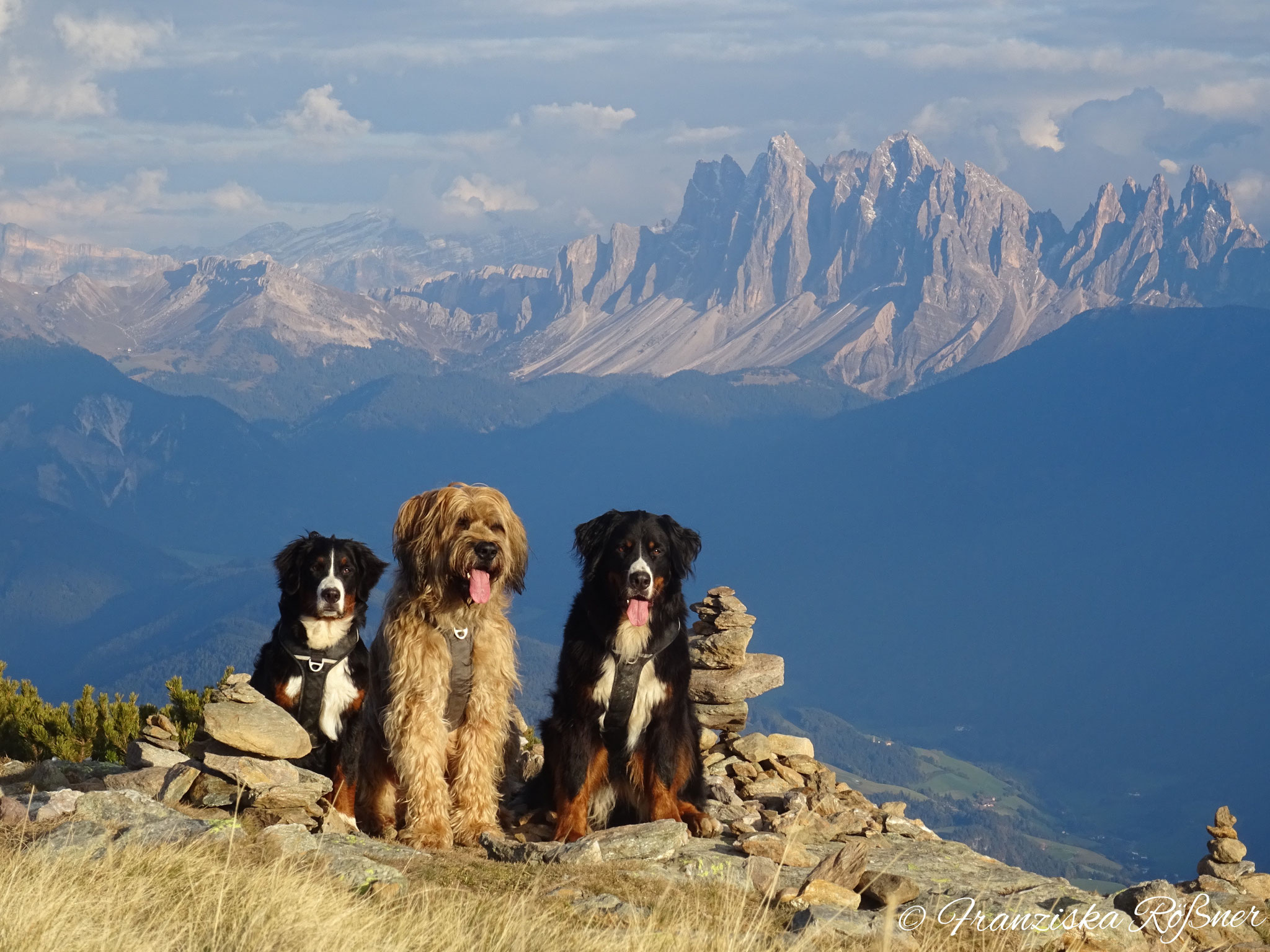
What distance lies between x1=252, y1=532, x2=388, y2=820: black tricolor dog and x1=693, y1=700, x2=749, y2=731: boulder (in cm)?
419

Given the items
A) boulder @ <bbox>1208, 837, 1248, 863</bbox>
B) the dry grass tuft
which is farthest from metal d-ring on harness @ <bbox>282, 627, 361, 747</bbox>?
boulder @ <bbox>1208, 837, 1248, 863</bbox>

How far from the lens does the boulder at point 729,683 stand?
12031 millimetres

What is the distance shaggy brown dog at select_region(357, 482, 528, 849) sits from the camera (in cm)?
809

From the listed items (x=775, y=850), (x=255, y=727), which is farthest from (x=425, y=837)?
(x=775, y=850)

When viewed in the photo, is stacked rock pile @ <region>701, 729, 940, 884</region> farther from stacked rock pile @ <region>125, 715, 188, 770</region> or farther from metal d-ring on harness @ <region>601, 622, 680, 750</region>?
stacked rock pile @ <region>125, 715, 188, 770</region>

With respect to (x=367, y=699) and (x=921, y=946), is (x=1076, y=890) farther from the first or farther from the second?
(x=367, y=699)

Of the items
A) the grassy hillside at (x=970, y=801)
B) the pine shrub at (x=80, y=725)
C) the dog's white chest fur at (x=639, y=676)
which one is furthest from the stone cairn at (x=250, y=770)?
the grassy hillside at (x=970, y=801)

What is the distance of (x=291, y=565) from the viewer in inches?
328

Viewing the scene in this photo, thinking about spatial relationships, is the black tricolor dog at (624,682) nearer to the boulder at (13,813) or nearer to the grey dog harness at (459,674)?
the grey dog harness at (459,674)

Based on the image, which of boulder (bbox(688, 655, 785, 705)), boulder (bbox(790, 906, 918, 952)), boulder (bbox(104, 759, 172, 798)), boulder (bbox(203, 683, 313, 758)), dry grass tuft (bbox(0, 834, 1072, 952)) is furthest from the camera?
boulder (bbox(688, 655, 785, 705))

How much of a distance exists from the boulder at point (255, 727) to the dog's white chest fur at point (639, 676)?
182 cm

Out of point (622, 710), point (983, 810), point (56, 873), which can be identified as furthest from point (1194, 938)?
point (983, 810)

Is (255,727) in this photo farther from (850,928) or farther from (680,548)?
(850,928)

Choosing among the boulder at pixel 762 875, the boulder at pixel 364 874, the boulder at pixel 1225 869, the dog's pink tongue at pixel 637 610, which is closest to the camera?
the boulder at pixel 364 874
